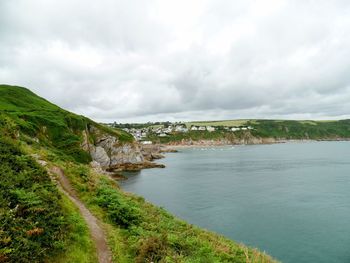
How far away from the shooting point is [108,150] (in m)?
89.3

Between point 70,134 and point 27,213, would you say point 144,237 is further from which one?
point 70,134

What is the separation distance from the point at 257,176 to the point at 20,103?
2583 inches

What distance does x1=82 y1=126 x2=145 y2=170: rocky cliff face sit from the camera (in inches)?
3216

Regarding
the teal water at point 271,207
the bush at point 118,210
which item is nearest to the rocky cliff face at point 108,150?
the teal water at point 271,207

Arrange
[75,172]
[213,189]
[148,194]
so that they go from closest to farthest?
[75,172]
[148,194]
[213,189]

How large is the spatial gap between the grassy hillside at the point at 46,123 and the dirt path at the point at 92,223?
35444mm

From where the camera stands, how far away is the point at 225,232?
109ft

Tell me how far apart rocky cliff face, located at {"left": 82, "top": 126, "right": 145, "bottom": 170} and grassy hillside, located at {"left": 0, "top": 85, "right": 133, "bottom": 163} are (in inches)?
137

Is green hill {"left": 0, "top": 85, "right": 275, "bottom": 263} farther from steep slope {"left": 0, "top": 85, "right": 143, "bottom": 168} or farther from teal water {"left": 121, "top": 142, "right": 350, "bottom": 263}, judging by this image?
A: steep slope {"left": 0, "top": 85, "right": 143, "bottom": 168}

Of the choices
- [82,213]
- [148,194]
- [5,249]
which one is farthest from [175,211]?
[5,249]

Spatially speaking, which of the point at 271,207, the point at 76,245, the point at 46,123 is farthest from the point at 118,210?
the point at 46,123

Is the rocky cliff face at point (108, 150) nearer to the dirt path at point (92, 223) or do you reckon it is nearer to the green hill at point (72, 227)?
the dirt path at point (92, 223)

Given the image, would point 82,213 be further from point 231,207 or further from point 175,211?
point 231,207

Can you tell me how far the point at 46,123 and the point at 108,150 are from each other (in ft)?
83.4
